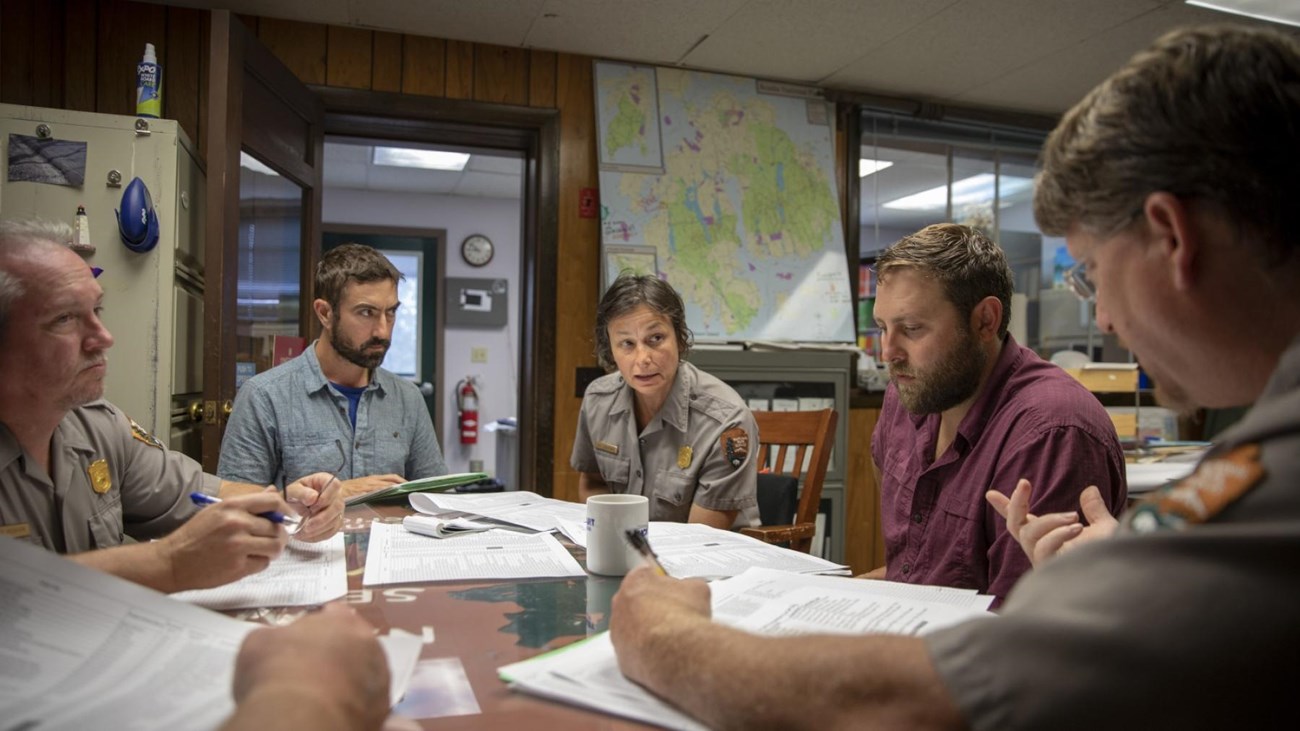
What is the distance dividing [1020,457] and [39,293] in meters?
1.47

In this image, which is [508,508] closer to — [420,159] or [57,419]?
[57,419]

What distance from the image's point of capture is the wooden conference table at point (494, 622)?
0.65 metres

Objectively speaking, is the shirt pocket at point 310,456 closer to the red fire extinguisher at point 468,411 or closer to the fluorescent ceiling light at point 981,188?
the fluorescent ceiling light at point 981,188

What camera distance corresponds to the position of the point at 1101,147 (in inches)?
25.0

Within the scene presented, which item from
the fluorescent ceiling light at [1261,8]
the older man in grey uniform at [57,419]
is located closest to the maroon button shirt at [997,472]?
the older man in grey uniform at [57,419]

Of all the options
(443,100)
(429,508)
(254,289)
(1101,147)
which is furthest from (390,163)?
(1101,147)

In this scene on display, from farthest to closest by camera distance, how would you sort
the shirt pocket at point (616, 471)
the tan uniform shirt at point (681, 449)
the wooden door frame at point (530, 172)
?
the wooden door frame at point (530, 172)
the shirt pocket at point (616, 471)
the tan uniform shirt at point (681, 449)

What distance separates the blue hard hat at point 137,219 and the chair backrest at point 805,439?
6.04ft

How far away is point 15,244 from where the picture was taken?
118 centimetres

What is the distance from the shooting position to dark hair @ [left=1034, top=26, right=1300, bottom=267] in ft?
1.86

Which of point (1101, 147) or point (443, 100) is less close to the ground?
point (443, 100)

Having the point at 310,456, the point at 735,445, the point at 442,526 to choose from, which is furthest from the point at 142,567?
the point at 310,456

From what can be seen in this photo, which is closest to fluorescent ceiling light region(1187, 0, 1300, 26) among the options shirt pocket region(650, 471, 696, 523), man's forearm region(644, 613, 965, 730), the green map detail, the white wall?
the green map detail

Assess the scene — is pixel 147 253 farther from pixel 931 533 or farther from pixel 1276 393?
pixel 1276 393
